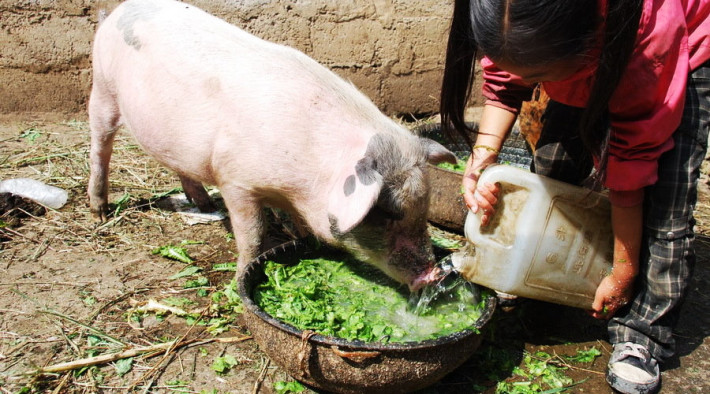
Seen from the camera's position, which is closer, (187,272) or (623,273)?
(623,273)

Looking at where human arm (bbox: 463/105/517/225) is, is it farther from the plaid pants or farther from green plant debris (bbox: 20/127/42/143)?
green plant debris (bbox: 20/127/42/143)

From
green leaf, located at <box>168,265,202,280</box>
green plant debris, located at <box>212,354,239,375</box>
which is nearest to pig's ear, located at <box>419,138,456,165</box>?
green plant debris, located at <box>212,354,239,375</box>

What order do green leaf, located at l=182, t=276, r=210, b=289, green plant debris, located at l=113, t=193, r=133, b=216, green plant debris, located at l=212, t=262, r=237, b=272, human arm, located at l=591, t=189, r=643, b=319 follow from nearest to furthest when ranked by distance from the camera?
1. human arm, located at l=591, t=189, r=643, b=319
2. green leaf, located at l=182, t=276, r=210, b=289
3. green plant debris, located at l=212, t=262, r=237, b=272
4. green plant debris, located at l=113, t=193, r=133, b=216

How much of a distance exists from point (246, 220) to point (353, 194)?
0.70 m

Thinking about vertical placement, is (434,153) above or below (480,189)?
below

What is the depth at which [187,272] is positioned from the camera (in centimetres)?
320

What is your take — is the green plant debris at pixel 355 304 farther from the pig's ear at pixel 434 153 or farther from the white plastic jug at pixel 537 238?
the pig's ear at pixel 434 153

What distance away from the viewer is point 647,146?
2.06 m

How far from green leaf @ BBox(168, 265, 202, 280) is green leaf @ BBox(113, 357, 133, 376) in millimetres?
695

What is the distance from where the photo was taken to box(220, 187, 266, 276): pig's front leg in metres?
2.83

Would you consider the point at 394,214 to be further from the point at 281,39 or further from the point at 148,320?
the point at 281,39

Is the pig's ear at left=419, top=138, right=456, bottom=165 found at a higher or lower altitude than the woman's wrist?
higher

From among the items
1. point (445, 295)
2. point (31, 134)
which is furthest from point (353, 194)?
point (31, 134)

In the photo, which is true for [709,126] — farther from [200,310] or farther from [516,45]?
[200,310]
